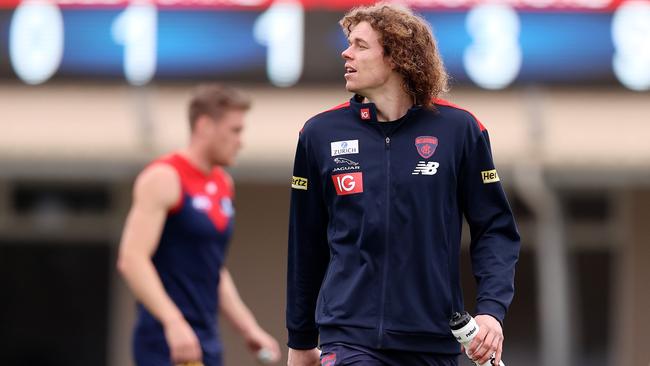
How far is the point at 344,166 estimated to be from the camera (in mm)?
4660

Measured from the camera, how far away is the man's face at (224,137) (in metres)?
6.64

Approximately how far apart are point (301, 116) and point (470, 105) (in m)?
1.33

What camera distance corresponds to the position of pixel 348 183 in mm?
4641

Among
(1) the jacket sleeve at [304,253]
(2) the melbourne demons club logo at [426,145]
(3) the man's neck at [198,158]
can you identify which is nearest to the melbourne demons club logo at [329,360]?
(1) the jacket sleeve at [304,253]

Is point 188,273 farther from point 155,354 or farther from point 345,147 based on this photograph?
point 345,147

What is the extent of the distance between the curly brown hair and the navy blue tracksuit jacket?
0.07m

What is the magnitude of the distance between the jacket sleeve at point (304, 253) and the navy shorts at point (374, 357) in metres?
0.26

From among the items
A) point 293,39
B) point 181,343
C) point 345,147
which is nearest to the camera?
point 345,147

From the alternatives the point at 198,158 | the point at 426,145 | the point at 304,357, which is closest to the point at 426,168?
the point at 426,145

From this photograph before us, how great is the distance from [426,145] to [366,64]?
13.4 inches

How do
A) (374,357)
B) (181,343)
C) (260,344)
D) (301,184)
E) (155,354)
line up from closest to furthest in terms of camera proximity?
(374,357) < (301,184) < (181,343) < (155,354) < (260,344)

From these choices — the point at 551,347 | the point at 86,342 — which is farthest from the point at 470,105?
the point at 86,342

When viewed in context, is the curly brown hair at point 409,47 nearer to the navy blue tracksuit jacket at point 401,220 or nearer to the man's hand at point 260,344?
the navy blue tracksuit jacket at point 401,220

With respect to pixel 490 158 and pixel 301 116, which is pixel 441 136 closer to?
pixel 490 158
